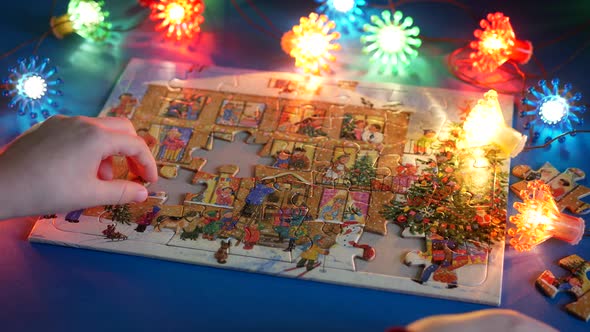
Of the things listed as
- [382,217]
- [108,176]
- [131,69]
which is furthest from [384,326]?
[131,69]

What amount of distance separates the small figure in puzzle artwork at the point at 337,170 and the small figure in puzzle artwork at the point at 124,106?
48 cm

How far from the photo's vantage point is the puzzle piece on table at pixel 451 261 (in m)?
1.21

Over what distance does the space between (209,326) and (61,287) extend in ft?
0.94

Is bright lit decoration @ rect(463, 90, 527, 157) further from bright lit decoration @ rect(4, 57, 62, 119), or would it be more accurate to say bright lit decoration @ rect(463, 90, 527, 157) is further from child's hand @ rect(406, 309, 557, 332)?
bright lit decoration @ rect(4, 57, 62, 119)

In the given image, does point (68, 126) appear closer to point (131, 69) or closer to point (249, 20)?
point (131, 69)

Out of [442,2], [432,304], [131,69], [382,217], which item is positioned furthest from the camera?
[442,2]

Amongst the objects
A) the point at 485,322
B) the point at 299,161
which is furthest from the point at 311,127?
the point at 485,322

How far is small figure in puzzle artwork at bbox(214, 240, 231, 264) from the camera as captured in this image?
1.24m

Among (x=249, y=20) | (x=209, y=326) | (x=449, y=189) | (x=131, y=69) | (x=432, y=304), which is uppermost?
(x=249, y=20)

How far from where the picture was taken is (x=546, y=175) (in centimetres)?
139

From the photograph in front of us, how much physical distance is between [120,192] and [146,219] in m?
0.07

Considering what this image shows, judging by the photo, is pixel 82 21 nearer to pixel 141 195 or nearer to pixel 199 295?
pixel 141 195

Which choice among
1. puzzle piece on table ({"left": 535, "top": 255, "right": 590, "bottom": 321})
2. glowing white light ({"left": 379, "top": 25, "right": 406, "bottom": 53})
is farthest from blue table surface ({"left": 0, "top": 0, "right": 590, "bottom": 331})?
glowing white light ({"left": 379, "top": 25, "right": 406, "bottom": 53})

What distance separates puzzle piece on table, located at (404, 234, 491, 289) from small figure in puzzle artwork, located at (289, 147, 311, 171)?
0.29 m
